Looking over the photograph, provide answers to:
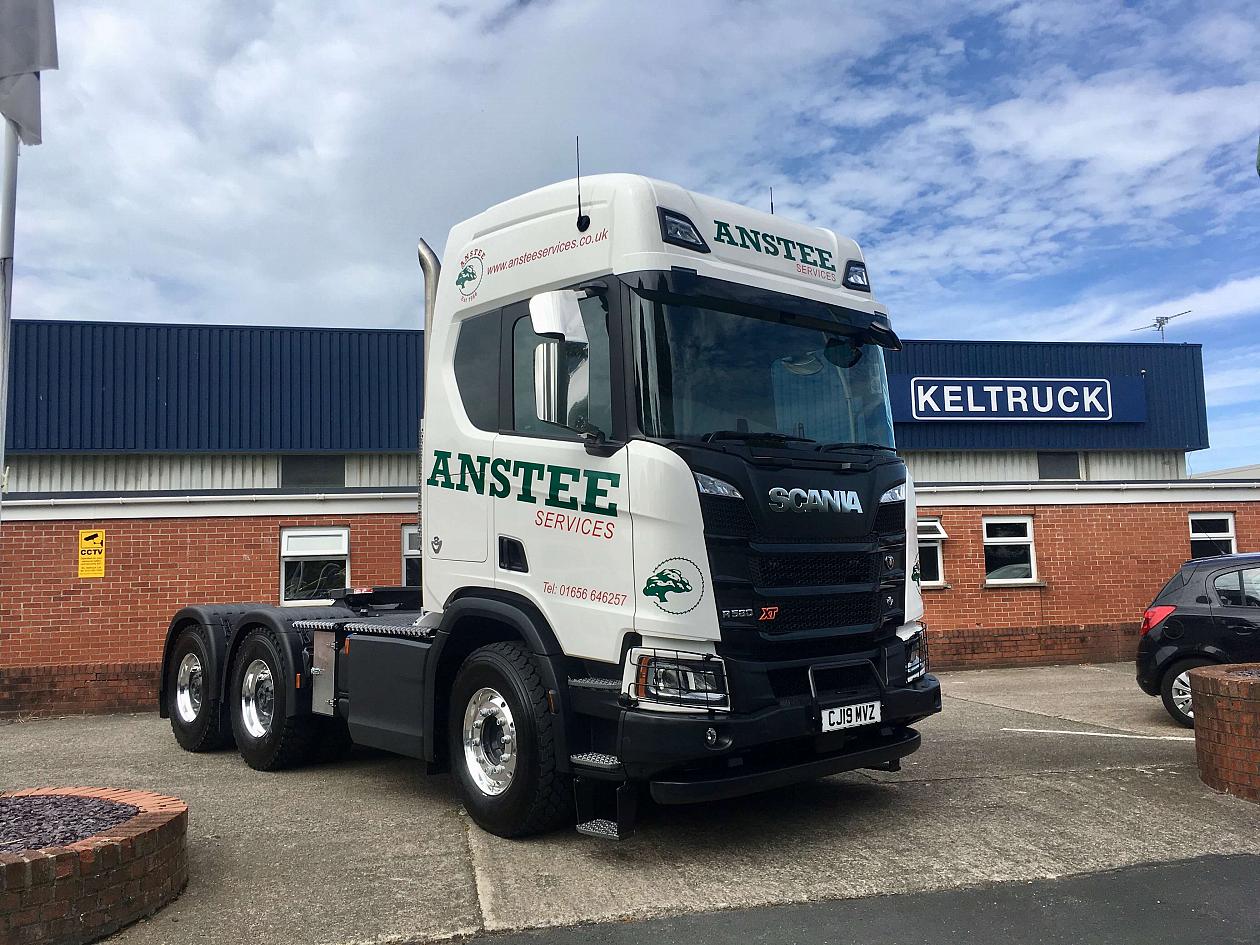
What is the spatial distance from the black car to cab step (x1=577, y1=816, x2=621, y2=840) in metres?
6.17

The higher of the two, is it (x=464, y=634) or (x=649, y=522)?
(x=649, y=522)

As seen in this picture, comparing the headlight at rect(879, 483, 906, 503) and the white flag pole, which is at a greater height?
the white flag pole

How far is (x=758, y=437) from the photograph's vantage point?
17.5 feet

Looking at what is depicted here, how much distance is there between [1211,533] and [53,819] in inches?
653

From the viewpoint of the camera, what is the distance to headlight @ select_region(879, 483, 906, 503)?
229 inches

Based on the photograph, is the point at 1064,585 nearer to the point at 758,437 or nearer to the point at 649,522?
the point at 758,437

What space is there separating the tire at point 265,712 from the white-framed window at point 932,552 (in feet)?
32.9

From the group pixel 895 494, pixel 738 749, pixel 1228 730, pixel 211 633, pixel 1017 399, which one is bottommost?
pixel 1228 730

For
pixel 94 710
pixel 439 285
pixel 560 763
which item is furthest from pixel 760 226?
pixel 94 710

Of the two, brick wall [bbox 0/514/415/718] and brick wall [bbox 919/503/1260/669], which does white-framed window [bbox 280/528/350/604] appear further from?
brick wall [bbox 919/503/1260/669]

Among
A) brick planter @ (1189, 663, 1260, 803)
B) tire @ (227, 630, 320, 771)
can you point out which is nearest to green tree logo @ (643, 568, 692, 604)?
brick planter @ (1189, 663, 1260, 803)

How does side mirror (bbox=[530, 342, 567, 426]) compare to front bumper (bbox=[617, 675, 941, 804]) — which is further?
side mirror (bbox=[530, 342, 567, 426])

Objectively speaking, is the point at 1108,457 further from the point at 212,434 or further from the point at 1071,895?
the point at 1071,895

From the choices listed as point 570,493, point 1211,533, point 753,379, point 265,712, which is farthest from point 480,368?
point 1211,533
